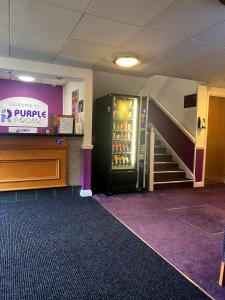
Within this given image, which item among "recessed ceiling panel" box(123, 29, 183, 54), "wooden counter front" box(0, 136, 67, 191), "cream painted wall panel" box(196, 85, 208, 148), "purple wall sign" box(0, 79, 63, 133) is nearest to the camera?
"recessed ceiling panel" box(123, 29, 183, 54)

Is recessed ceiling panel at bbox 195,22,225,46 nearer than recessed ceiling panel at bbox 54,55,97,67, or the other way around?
recessed ceiling panel at bbox 195,22,225,46

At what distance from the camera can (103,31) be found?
266cm

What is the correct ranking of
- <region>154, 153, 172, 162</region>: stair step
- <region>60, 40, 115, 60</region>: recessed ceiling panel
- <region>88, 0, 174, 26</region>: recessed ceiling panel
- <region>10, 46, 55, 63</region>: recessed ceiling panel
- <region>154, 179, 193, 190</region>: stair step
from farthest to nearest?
1. <region>154, 153, 172, 162</region>: stair step
2. <region>154, 179, 193, 190</region>: stair step
3. <region>10, 46, 55, 63</region>: recessed ceiling panel
4. <region>60, 40, 115, 60</region>: recessed ceiling panel
5. <region>88, 0, 174, 26</region>: recessed ceiling panel

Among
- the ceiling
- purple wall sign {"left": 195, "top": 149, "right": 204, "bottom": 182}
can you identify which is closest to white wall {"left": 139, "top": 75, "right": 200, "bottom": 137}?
purple wall sign {"left": 195, "top": 149, "right": 204, "bottom": 182}

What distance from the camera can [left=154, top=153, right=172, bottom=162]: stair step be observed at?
578cm

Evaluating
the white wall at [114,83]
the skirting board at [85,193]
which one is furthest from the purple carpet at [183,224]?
the white wall at [114,83]

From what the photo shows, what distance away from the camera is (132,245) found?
98.3 inches

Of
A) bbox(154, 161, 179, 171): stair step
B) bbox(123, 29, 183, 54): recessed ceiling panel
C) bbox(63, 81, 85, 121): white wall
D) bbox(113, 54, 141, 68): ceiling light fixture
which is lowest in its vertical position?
bbox(154, 161, 179, 171): stair step

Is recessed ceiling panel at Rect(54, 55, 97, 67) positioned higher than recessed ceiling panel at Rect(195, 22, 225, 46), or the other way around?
recessed ceiling panel at Rect(54, 55, 97, 67)

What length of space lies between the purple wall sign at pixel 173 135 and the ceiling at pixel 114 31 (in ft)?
6.51

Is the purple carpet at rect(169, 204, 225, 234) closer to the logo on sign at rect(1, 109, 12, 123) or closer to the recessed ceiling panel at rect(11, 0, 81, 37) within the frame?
the recessed ceiling panel at rect(11, 0, 81, 37)

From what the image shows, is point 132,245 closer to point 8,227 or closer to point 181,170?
point 8,227

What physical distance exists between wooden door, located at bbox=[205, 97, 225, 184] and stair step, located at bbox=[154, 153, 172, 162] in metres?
0.97

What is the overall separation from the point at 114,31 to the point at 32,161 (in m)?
2.44
